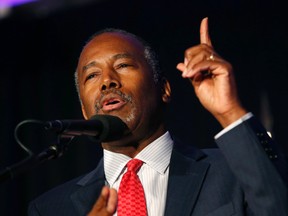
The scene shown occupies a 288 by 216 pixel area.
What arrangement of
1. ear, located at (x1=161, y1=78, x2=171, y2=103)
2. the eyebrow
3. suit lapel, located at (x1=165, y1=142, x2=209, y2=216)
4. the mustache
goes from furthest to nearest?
ear, located at (x1=161, y1=78, x2=171, y2=103), the eyebrow, the mustache, suit lapel, located at (x1=165, y1=142, x2=209, y2=216)

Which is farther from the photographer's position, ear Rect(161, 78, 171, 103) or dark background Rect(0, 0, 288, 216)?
dark background Rect(0, 0, 288, 216)

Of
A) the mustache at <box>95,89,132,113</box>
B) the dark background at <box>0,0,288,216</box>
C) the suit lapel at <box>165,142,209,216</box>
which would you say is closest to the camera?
the suit lapel at <box>165,142,209,216</box>

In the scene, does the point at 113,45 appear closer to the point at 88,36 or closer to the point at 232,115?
Result: the point at 232,115

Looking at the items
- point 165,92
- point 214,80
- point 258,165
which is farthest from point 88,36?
point 258,165

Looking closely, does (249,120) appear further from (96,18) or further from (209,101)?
(96,18)

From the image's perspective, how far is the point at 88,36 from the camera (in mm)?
4328

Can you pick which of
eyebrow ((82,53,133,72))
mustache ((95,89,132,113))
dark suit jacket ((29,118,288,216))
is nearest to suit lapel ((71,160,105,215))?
dark suit jacket ((29,118,288,216))

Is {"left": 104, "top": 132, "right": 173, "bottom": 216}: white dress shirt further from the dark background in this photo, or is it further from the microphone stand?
the dark background

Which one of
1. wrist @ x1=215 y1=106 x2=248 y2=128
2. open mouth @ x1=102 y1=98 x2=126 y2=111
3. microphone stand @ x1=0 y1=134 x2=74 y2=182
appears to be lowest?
→ wrist @ x1=215 y1=106 x2=248 y2=128

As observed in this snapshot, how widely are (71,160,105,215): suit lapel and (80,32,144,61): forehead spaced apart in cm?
49

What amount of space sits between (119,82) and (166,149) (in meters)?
0.33

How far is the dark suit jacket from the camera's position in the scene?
213cm

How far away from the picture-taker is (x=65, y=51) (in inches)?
175

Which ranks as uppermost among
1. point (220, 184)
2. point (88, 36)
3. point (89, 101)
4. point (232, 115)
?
point (88, 36)
